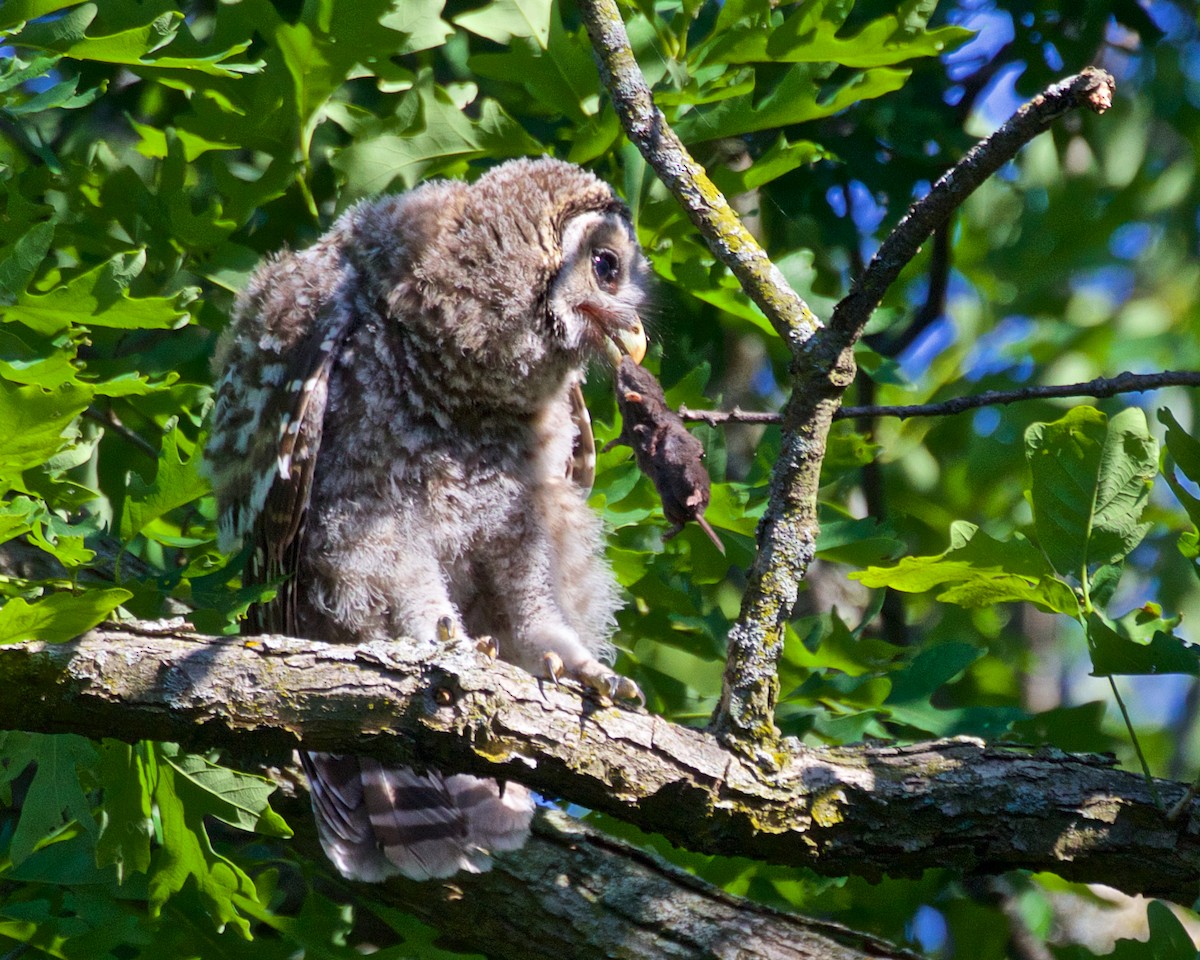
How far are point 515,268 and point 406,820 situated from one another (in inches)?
50.7

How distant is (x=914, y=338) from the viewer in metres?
4.44

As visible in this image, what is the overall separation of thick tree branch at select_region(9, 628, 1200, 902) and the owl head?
0.91 metres

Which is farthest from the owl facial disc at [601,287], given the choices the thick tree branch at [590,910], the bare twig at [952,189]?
the thick tree branch at [590,910]

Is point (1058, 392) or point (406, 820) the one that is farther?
point (406, 820)

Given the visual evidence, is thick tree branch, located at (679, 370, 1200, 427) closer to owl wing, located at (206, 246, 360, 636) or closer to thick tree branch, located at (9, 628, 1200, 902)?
thick tree branch, located at (9, 628, 1200, 902)

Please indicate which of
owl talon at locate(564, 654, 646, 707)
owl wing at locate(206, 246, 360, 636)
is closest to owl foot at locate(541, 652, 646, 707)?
owl talon at locate(564, 654, 646, 707)

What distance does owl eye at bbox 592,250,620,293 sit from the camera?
3189mm

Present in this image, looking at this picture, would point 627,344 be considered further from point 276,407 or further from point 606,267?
point 276,407

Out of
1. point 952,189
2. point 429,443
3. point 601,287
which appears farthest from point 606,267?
point 952,189

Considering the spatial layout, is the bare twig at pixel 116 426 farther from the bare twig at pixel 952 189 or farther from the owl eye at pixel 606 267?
the bare twig at pixel 952 189

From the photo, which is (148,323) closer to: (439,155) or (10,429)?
(10,429)

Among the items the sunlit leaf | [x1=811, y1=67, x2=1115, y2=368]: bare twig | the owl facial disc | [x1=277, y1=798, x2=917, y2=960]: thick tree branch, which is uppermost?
the owl facial disc

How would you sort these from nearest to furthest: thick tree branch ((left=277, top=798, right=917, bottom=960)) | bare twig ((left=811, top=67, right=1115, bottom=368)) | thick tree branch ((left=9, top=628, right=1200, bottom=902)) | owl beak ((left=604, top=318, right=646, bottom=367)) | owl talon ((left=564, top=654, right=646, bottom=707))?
A: bare twig ((left=811, top=67, right=1115, bottom=368)) → thick tree branch ((left=9, top=628, right=1200, bottom=902)) → owl talon ((left=564, top=654, right=646, bottom=707)) → thick tree branch ((left=277, top=798, right=917, bottom=960)) → owl beak ((left=604, top=318, right=646, bottom=367))

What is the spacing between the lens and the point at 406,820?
297 centimetres
